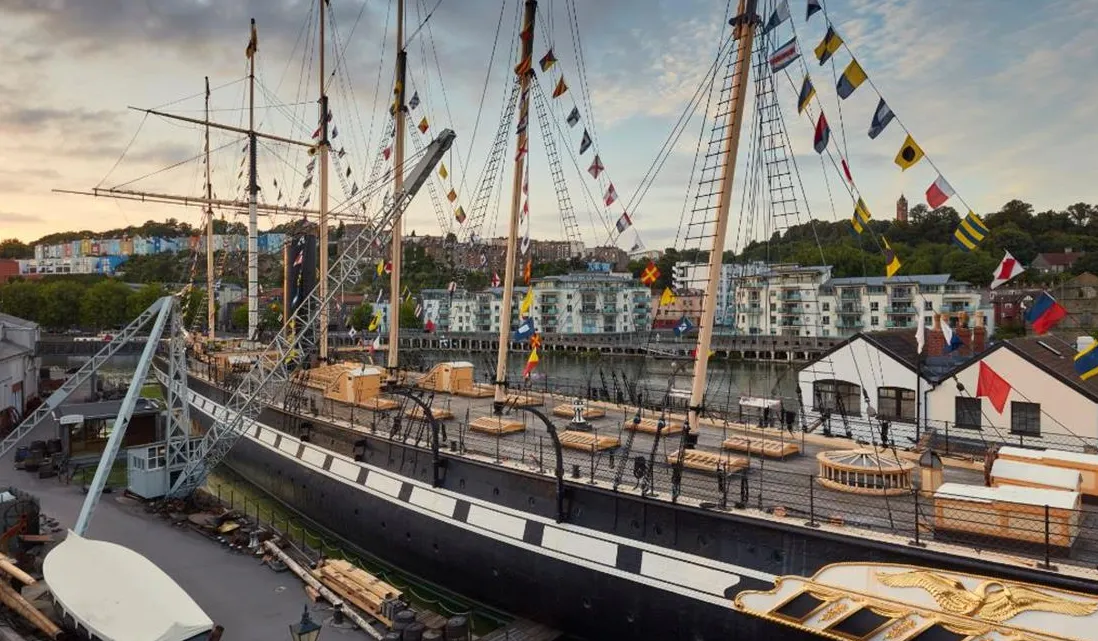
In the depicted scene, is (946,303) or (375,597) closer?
(375,597)

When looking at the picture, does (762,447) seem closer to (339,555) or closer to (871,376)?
(339,555)

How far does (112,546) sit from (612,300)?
3688 inches

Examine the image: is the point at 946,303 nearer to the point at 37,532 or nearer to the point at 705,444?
the point at 705,444

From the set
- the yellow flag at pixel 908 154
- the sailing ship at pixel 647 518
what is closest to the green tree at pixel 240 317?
the sailing ship at pixel 647 518

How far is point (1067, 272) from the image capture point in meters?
87.2

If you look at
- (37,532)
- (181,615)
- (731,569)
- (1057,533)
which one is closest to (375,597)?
(181,615)

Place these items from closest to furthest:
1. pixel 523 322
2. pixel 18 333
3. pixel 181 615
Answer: pixel 181 615 → pixel 523 322 → pixel 18 333

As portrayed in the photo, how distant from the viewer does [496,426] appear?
17.9 metres

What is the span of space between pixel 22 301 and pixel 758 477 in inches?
4910

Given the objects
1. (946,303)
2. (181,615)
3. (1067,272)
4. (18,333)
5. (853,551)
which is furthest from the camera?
(1067,272)

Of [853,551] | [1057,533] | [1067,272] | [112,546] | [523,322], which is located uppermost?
[1067,272]

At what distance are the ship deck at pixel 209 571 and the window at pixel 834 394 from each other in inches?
857

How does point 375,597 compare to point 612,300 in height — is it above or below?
below

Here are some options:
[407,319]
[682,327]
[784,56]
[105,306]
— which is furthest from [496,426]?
[105,306]
